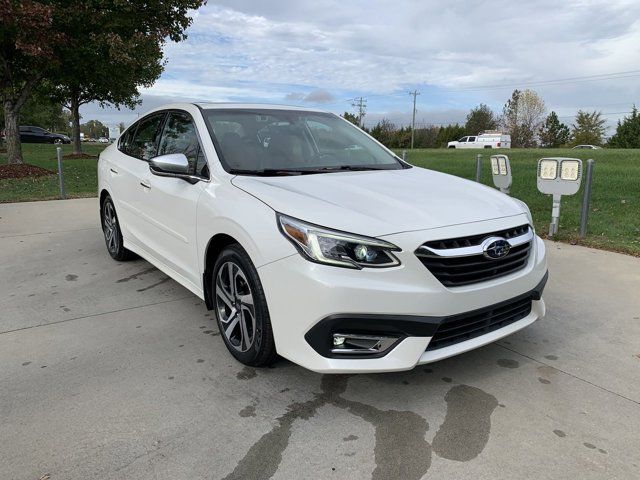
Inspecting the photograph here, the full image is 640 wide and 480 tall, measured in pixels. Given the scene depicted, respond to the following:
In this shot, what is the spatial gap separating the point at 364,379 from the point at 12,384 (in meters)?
2.11

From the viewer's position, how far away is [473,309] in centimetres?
276

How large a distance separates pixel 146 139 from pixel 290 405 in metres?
3.14

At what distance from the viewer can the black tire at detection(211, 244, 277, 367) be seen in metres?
Result: 2.93

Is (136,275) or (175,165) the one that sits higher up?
(175,165)

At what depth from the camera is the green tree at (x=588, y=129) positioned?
207ft

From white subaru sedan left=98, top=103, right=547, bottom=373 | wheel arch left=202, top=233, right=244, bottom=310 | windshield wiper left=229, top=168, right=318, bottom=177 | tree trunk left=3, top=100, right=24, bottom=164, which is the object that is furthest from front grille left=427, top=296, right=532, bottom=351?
tree trunk left=3, top=100, right=24, bottom=164

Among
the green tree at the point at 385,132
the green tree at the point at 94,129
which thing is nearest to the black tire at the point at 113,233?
the green tree at the point at 385,132

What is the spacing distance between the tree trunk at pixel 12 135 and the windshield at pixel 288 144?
15.0m

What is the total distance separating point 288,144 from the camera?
394 centimetres

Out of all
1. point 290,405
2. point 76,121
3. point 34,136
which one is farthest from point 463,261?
point 34,136

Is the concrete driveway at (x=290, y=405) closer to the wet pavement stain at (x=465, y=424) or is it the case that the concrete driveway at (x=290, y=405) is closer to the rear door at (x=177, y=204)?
the wet pavement stain at (x=465, y=424)

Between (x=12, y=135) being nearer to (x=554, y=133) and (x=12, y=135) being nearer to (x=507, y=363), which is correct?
(x=507, y=363)

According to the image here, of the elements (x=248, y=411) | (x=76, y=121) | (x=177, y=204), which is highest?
(x=76, y=121)

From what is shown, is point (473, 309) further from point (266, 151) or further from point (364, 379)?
point (266, 151)
